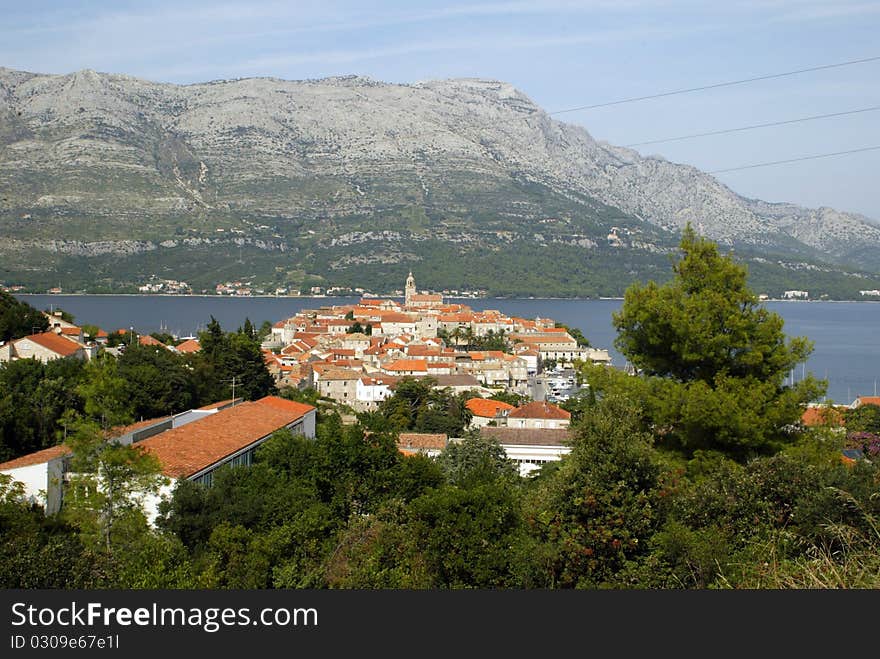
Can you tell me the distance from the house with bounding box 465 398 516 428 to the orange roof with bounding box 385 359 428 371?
8.68 meters

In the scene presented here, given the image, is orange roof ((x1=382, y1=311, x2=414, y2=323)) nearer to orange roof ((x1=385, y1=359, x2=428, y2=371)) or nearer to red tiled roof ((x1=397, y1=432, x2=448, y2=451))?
orange roof ((x1=385, y1=359, x2=428, y2=371))

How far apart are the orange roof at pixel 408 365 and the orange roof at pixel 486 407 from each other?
28.5 feet

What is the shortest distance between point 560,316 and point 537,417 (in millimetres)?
63363

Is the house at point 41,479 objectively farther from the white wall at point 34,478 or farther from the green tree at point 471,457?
the green tree at point 471,457

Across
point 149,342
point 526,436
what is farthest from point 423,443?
point 149,342

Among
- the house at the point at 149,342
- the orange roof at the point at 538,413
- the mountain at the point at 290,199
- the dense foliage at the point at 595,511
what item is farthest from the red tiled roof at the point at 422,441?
the mountain at the point at 290,199

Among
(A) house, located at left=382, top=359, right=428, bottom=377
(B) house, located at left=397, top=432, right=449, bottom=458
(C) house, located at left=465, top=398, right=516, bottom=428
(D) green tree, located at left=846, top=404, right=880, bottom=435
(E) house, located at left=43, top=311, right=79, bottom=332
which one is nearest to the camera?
(B) house, located at left=397, top=432, right=449, bottom=458

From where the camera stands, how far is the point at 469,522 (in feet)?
20.9

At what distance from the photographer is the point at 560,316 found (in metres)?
89.4

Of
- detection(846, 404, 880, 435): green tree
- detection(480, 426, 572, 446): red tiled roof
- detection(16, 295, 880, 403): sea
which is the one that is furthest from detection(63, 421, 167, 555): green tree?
detection(16, 295, 880, 403): sea

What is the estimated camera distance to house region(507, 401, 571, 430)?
2628cm

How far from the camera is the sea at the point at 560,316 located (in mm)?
52875

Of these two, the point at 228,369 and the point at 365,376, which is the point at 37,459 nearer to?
the point at 228,369

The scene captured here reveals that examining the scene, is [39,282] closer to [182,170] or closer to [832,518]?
[182,170]
